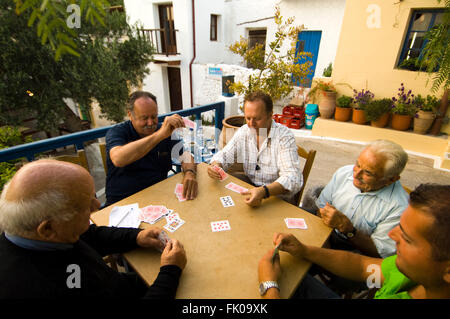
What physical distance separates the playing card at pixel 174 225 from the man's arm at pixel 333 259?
0.58m

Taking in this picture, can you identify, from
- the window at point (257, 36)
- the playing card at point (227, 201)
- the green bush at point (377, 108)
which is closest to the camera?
the playing card at point (227, 201)

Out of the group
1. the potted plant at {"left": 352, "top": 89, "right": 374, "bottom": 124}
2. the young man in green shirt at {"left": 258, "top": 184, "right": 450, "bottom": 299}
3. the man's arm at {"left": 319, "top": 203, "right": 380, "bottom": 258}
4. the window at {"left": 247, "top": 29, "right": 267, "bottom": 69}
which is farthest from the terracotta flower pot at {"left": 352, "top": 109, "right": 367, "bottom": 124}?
the window at {"left": 247, "top": 29, "right": 267, "bottom": 69}

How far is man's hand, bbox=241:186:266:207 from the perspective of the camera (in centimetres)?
157

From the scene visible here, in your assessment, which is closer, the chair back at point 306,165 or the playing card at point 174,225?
the playing card at point 174,225

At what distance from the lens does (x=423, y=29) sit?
4844mm

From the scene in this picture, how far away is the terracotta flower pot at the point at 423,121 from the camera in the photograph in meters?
4.74

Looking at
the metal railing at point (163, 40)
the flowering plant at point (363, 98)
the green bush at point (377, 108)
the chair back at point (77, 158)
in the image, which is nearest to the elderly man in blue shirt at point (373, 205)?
the chair back at point (77, 158)

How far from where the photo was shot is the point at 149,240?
121 cm

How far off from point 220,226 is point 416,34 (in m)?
6.26

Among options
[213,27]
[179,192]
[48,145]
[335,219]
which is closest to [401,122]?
[335,219]

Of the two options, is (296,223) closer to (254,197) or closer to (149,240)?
(254,197)

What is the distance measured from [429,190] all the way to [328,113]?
574 centimetres

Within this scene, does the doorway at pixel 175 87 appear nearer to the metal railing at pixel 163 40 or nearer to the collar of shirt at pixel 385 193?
the metal railing at pixel 163 40
